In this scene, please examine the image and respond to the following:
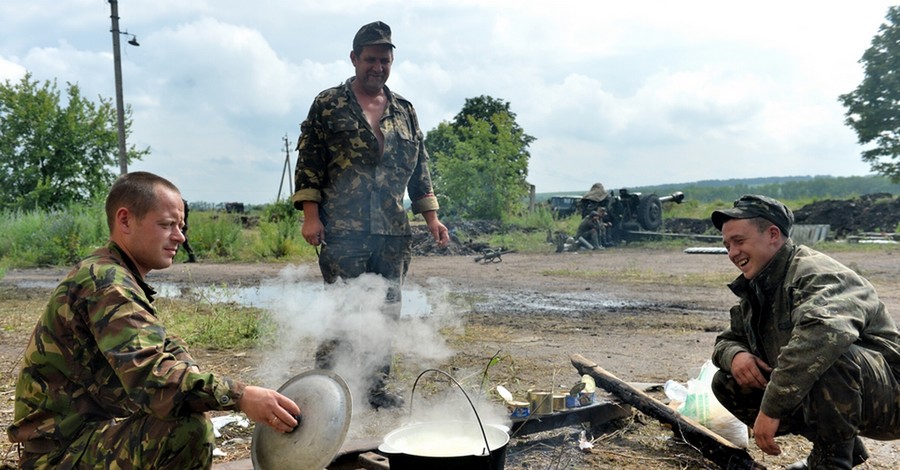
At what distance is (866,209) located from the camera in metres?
26.2

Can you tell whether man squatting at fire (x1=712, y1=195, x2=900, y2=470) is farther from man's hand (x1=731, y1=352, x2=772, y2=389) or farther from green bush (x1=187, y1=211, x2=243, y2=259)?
green bush (x1=187, y1=211, x2=243, y2=259)

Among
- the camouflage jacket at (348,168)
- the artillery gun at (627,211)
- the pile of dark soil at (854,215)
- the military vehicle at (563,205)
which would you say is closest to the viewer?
the camouflage jacket at (348,168)

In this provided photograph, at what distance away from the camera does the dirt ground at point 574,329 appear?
3.56 m

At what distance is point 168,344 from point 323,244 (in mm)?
1770

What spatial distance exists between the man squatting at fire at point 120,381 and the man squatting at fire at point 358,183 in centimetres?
183

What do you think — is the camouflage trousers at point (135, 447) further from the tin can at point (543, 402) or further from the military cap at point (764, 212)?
the military cap at point (764, 212)

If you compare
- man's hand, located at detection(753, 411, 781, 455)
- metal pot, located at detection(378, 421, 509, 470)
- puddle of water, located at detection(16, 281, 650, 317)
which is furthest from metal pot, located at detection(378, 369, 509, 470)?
puddle of water, located at detection(16, 281, 650, 317)

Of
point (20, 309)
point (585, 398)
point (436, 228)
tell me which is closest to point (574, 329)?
point (436, 228)

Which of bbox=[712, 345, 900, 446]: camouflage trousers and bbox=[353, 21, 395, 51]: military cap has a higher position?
bbox=[353, 21, 395, 51]: military cap

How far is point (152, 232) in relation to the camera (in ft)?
7.95

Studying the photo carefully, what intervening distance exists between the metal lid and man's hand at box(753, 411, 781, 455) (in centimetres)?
176

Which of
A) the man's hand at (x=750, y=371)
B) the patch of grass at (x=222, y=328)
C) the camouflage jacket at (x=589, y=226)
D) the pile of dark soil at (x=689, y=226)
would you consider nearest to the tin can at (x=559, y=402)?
the man's hand at (x=750, y=371)

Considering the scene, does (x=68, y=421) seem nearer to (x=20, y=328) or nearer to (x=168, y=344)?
(x=168, y=344)

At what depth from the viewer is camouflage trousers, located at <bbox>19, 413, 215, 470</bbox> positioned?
7.17 feet
